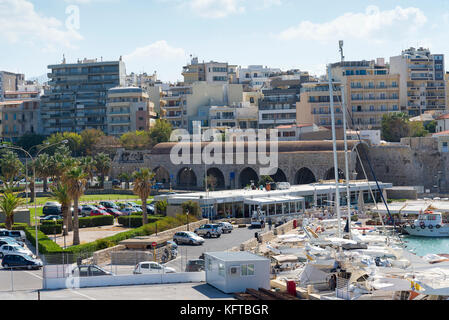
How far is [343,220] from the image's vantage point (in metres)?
64.9

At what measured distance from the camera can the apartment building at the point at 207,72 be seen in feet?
464

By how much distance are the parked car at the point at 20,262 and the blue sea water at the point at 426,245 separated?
29573mm

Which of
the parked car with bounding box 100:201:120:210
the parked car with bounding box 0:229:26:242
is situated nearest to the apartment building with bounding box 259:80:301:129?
the parked car with bounding box 100:201:120:210

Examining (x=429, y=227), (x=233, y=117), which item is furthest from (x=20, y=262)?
(x=233, y=117)

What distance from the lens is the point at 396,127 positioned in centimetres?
10994

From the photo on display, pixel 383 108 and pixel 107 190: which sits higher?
pixel 383 108

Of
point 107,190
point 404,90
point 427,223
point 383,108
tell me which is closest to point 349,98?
point 383,108

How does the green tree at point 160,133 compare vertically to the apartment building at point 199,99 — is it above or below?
below

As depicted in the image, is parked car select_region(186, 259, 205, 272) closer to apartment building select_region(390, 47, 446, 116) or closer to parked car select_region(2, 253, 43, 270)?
parked car select_region(2, 253, 43, 270)

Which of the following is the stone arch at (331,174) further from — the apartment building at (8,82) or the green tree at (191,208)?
the apartment building at (8,82)

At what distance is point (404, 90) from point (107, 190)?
195 ft

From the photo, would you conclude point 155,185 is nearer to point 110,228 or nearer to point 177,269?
point 110,228

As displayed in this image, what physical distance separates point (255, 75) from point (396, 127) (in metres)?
62.1

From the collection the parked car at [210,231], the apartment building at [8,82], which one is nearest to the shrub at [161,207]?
the parked car at [210,231]
